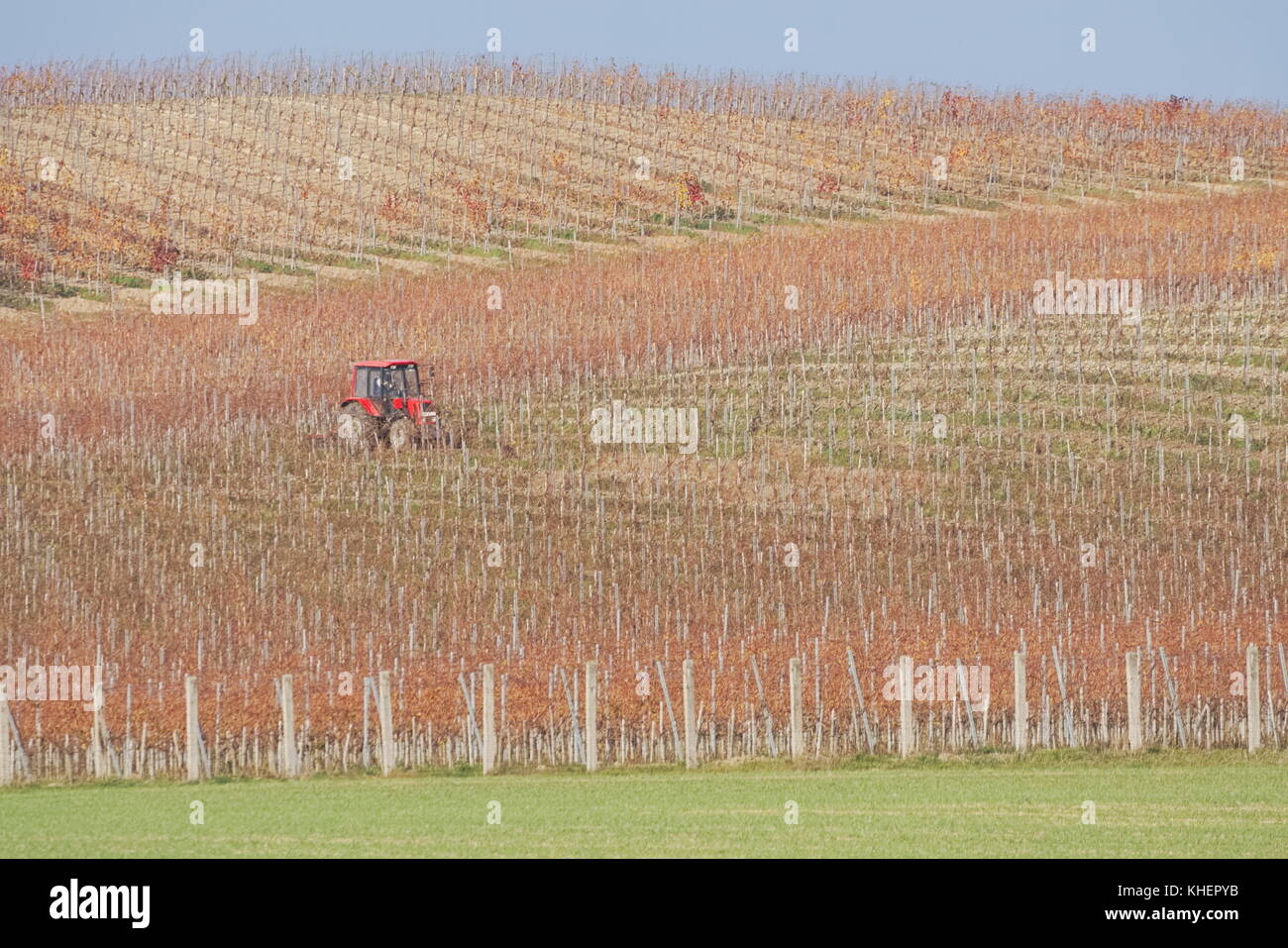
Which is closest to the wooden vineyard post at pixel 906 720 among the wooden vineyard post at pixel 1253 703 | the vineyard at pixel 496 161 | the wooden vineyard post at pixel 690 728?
the wooden vineyard post at pixel 690 728

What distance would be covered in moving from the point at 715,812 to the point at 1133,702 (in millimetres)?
7788

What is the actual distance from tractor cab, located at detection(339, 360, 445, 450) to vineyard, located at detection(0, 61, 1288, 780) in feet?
2.82

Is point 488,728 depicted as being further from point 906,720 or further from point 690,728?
point 906,720

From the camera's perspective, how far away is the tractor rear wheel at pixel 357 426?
137ft

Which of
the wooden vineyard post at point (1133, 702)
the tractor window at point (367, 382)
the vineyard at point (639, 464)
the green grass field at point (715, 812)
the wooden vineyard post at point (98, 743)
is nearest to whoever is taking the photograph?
the green grass field at point (715, 812)

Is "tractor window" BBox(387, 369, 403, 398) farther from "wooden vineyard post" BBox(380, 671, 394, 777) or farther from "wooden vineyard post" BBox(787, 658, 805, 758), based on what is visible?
"wooden vineyard post" BBox(787, 658, 805, 758)

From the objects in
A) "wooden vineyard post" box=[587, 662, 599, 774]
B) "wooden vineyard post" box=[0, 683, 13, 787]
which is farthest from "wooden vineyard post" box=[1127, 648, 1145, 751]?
"wooden vineyard post" box=[0, 683, 13, 787]

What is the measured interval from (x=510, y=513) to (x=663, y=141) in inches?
2012

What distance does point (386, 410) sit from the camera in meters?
41.8

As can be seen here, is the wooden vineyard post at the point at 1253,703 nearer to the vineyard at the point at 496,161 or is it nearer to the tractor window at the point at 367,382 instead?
the tractor window at the point at 367,382

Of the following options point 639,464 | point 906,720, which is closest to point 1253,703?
point 906,720

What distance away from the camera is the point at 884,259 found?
62969 millimetres

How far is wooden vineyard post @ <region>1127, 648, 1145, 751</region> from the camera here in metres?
23.6

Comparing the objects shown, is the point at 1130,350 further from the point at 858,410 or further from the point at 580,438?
the point at 580,438
